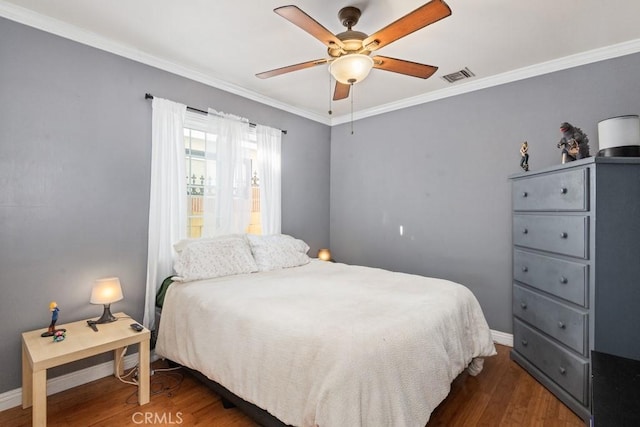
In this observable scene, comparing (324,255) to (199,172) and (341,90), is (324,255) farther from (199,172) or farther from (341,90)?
(341,90)

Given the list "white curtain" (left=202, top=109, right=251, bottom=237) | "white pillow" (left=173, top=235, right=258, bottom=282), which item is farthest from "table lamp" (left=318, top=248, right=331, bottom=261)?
"white pillow" (left=173, top=235, right=258, bottom=282)

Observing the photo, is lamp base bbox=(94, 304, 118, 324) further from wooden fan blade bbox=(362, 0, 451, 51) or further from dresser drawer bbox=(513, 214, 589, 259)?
dresser drawer bbox=(513, 214, 589, 259)

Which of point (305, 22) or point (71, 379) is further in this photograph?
point (71, 379)

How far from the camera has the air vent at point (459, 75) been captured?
3.00 m

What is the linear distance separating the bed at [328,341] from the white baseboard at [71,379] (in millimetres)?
418

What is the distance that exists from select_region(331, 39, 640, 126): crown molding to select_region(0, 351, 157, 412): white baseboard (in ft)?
12.4

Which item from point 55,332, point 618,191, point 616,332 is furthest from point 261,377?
point 618,191

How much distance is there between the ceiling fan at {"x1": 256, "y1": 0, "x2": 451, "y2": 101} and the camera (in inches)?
62.5

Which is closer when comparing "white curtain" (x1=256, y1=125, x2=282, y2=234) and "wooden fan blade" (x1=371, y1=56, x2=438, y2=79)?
"wooden fan blade" (x1=371, y1=56, x2=438, y2=79)

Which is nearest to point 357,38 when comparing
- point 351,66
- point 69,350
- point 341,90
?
point 351,66

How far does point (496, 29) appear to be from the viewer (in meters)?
2.32

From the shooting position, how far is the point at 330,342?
1.45 metres

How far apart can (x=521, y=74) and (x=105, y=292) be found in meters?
4.03

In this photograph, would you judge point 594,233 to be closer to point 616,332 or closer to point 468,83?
point 616,332
